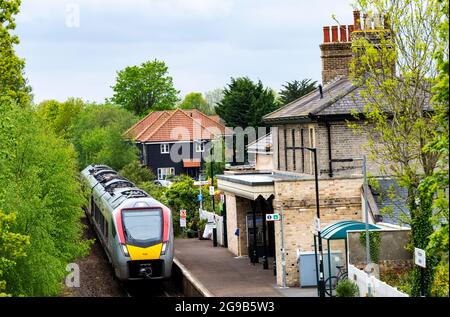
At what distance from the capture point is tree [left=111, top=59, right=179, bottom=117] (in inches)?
4695

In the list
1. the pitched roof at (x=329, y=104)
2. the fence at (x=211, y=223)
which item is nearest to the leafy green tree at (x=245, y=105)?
the fence at (x=211, y=223)

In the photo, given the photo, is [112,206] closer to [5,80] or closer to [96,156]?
[5,80]

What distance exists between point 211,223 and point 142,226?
49.9 ft

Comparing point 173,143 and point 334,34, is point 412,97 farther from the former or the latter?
point 173,143

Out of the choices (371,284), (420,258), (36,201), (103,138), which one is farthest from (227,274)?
(103,138)

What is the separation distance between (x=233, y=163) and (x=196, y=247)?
3400cm

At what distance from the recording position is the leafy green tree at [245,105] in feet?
254

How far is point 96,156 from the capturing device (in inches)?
3206

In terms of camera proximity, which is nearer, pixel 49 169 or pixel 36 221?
pixel 36 221

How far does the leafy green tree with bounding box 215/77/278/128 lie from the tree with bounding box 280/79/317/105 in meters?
5.91

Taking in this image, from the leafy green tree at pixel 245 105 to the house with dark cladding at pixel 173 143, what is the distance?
3.10 metres

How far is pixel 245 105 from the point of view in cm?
7781
